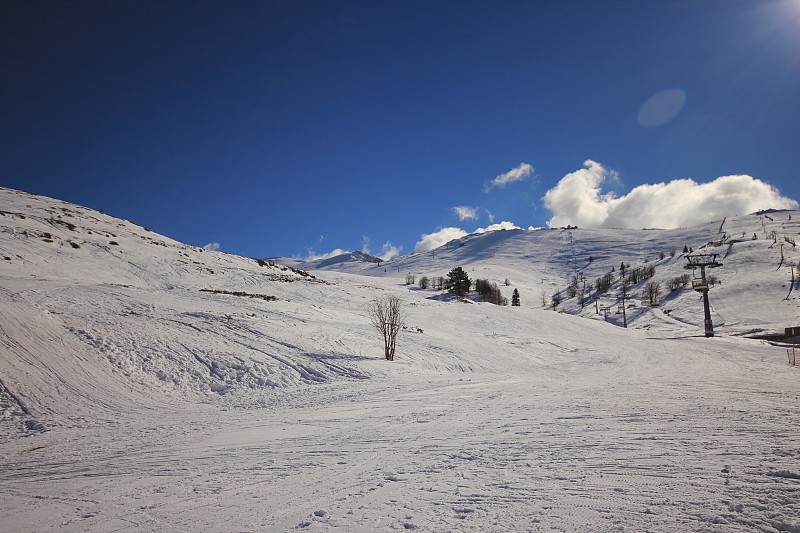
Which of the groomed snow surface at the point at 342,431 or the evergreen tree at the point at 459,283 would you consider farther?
the evergreen tree at the point at 459,283

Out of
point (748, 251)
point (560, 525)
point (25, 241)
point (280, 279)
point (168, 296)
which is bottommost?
point (560, 525)

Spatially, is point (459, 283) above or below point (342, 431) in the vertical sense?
above

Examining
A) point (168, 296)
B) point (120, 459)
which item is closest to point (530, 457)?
point (120, 459)

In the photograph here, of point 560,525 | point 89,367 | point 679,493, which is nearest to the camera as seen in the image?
point 560,525

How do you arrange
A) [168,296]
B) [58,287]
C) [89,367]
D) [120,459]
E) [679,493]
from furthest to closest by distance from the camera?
[168,296], [58,287], [89,367], [120,459], [679,493]

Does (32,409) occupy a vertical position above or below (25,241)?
below

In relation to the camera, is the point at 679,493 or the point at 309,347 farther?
the point at 309,347

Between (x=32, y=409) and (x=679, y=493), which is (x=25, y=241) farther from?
(x=679, y=493)

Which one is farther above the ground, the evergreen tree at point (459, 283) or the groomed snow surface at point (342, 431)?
the evergreen tree at point (459, 283)

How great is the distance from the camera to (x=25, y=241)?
37094 millimetres

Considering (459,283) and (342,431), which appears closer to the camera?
(342,431)

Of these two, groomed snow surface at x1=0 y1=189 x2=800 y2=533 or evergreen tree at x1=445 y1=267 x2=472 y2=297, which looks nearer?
groomed snow surface at x1=0 y1=189 x2=800 y2=533

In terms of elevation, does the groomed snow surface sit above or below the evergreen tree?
below

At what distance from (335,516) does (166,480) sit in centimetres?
320
